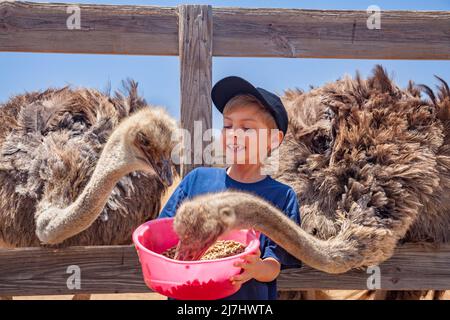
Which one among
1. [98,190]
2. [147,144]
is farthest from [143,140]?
[98,190]

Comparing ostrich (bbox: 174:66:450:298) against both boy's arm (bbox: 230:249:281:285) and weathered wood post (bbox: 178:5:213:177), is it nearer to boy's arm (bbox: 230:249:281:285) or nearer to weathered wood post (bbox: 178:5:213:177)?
boy's arm (bbox: 230:249:281:285)

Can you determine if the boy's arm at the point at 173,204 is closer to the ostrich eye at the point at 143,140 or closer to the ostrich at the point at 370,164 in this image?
the ostrich eye at the point at 143,140

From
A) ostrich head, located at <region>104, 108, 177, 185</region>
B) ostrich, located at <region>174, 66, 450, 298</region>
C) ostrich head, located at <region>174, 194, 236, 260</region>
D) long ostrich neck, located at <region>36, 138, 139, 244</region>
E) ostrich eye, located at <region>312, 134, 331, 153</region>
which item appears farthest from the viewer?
ostrich eye, located at <region>312, 134, 331, 153</region>

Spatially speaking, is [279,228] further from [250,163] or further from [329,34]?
[329,34]

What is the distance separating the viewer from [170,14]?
2.93 meters

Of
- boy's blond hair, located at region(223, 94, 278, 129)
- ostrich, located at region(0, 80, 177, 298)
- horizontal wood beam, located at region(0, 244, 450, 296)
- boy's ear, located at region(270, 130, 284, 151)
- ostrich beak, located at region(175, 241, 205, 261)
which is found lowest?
horizontal wood beam, located at region(0, 244, 450, 296)

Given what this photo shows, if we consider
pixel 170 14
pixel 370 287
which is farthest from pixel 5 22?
pixel 370 287

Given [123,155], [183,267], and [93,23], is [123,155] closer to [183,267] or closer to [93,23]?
[93,23]

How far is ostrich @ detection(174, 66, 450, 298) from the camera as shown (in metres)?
3.02

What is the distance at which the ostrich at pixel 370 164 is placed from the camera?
3.02 m

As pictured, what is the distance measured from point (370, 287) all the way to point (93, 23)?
2.00 m

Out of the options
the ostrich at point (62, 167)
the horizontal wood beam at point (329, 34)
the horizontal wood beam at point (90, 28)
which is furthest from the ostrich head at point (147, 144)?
the ostrich at point (62, 167)

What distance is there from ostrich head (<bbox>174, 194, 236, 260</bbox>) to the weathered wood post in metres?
1.16

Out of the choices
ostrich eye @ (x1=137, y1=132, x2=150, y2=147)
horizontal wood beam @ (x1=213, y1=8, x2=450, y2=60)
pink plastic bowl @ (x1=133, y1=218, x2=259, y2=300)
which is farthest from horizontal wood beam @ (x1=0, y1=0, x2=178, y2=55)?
pink plastic bowl @ (x1=133, y1=218, x2=259, y2=300)
